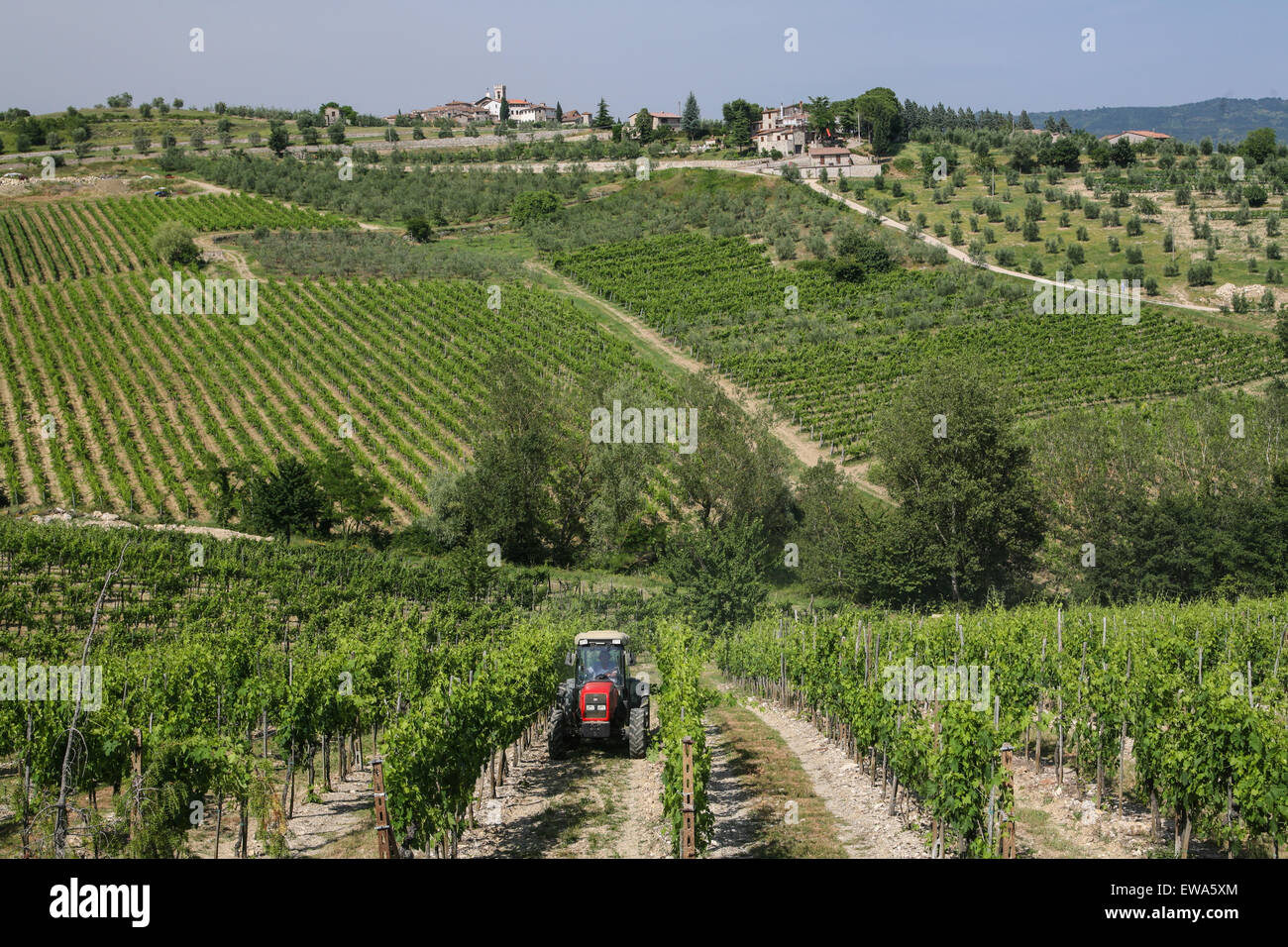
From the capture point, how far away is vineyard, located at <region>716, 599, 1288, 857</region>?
11000 mm

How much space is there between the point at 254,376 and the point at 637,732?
153ft

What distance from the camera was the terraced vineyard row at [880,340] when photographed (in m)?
55.5

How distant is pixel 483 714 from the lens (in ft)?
45.8

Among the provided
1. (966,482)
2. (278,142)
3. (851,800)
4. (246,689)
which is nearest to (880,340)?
(966,482)

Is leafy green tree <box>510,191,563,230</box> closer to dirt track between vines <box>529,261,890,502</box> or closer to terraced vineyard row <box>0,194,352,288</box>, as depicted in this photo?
dirt track between vines <box>529,261,890,502</box>

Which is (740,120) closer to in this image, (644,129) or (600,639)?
(644,129)

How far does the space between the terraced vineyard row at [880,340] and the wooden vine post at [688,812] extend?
41.7 m

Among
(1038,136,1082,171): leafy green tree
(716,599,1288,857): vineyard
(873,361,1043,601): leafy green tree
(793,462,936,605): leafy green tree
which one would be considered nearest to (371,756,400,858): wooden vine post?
(716,599,1288,857): vineyard

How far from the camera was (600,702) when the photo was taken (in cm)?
1686

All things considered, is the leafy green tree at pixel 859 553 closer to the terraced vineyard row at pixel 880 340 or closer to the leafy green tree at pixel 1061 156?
the terraced vineyard row at pixel 880 340

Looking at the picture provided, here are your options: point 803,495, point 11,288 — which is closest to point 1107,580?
point 803,495

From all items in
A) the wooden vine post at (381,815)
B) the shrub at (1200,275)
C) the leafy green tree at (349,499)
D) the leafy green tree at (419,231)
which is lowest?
the leafy green tree at (349,499)

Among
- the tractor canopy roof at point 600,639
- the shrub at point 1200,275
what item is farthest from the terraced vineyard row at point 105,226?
the shrub at point 1200,275

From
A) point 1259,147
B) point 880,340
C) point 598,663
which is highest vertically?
point 1259,147
